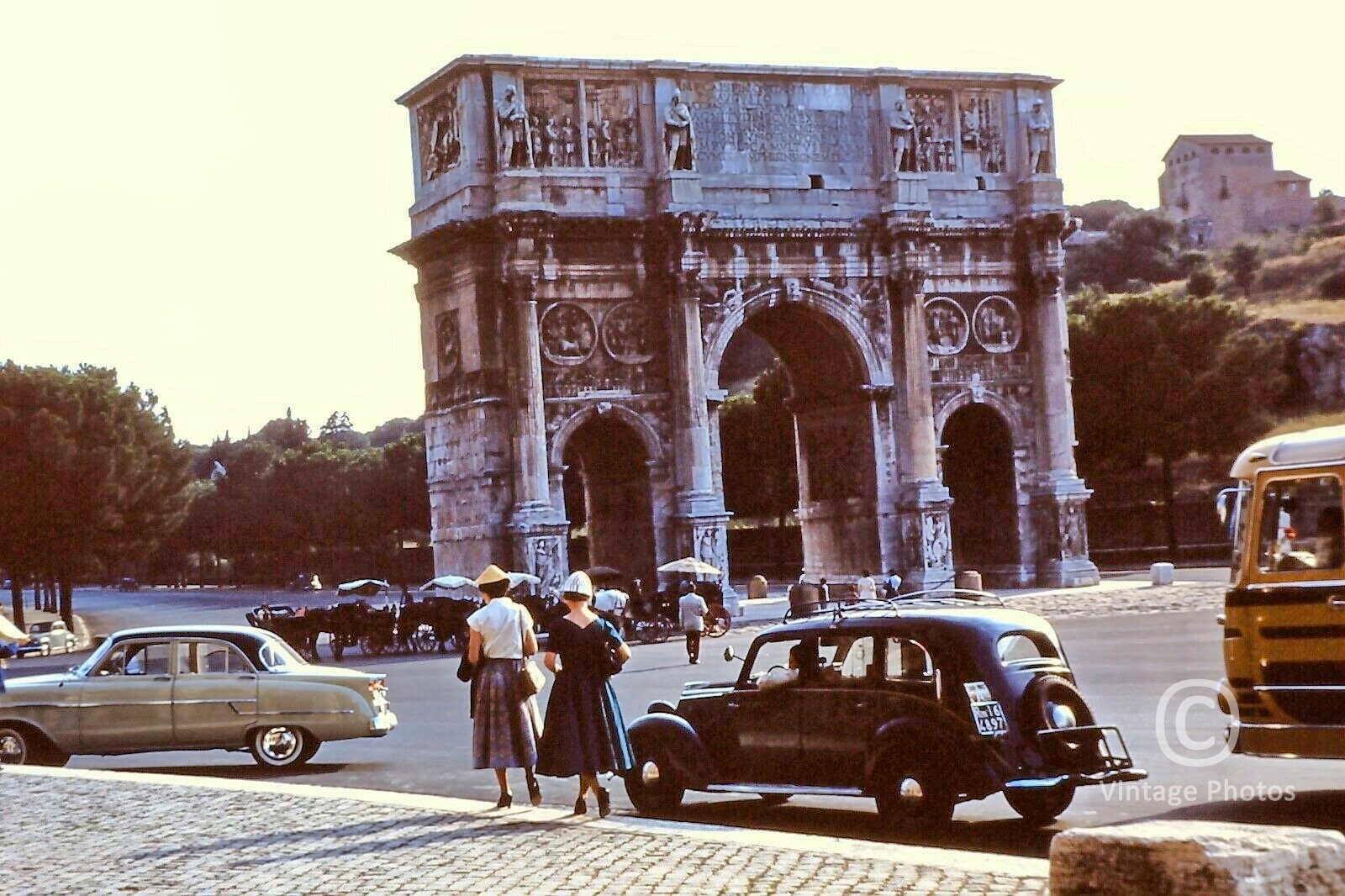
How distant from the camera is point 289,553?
10256 cm

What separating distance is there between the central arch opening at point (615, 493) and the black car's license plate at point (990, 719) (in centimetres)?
3151

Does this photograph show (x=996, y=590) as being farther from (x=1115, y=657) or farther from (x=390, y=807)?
(x=390, y=807)

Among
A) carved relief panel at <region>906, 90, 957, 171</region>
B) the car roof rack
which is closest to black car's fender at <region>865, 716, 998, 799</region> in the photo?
the car roof rack

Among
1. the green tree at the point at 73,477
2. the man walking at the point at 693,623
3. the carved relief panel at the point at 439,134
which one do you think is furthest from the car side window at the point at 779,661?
the green tree at the point at 73,477

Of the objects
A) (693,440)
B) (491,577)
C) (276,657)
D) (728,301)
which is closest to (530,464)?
(693,440)

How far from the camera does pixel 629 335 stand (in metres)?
43.1

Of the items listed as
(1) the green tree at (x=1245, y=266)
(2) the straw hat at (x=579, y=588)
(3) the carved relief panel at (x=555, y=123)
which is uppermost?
(1) the green tree at (x=1245, y=266)

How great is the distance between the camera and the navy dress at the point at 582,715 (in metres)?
12.5

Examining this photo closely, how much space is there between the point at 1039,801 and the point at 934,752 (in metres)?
0.69

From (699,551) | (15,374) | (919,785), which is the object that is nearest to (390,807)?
(919,785)

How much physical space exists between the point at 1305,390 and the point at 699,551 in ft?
184

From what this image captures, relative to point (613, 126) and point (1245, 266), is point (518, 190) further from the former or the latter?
point (1245, 266)

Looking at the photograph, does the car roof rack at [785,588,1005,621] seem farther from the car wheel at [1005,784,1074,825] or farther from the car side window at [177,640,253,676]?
the car side window at [177,640,253,676]

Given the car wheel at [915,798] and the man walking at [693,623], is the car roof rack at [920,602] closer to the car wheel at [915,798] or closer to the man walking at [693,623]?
the car wheel at [915,798]
